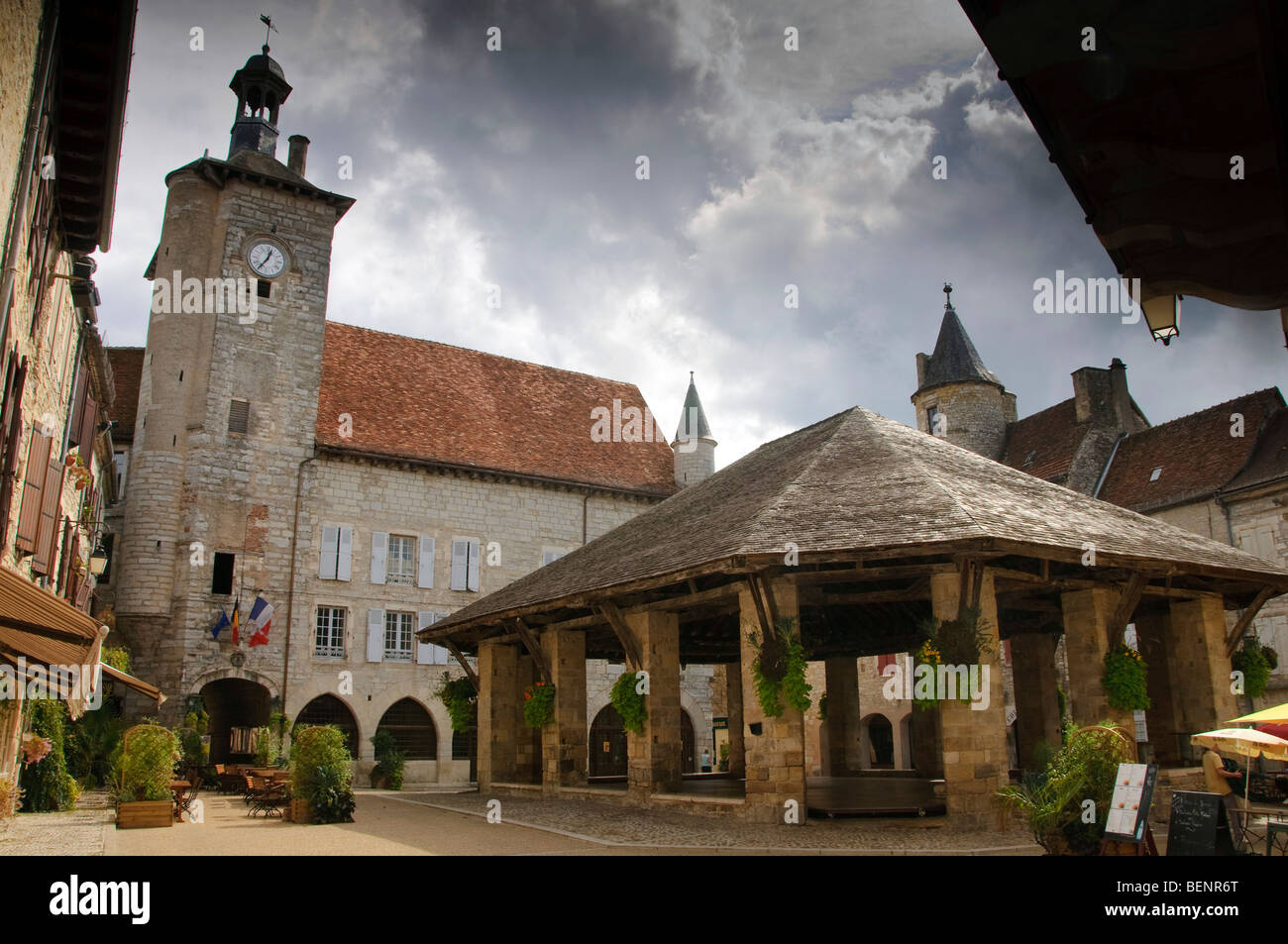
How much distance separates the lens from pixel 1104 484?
30859 millimetres

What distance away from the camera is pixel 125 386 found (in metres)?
28.9

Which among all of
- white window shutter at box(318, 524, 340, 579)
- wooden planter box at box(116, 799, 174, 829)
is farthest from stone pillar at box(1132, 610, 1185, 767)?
white window shutter at box(318, 524, 340, 579)

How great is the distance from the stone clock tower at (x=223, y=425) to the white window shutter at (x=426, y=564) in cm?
358

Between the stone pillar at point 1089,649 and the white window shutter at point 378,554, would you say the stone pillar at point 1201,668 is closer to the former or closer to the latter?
the stone pillar at point 1089,649

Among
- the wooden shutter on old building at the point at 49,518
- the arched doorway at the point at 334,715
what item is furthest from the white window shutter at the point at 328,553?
the wooden shutter on old building at the point at 49,518

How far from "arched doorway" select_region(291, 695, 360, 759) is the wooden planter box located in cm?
1269

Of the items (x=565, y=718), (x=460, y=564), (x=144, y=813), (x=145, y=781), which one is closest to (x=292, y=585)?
(x=460, y=564)

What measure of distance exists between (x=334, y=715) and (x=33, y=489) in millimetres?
15682

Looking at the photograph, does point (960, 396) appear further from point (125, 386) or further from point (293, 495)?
point (125, 386)

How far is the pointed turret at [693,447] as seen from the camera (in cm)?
3338
